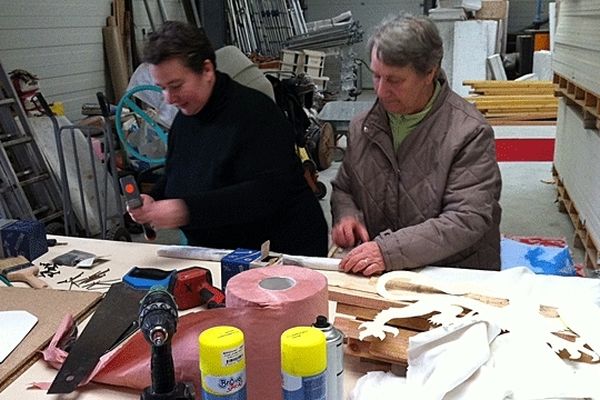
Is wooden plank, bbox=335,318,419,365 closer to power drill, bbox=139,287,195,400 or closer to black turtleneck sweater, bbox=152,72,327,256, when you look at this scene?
power drill, bbox=139,287,195,400

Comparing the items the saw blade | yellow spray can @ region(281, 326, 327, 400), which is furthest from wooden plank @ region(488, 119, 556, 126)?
yellow spray can @ region(281, 326, 327, 400)

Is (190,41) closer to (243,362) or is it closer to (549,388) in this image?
(243,362)

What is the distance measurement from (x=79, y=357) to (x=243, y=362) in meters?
0.48

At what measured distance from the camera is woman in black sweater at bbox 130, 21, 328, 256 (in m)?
1.94

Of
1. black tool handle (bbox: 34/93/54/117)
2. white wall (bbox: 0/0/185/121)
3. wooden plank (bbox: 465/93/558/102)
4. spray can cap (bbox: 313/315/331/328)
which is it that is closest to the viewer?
spray can cap (bbox: 313/315/331/328)

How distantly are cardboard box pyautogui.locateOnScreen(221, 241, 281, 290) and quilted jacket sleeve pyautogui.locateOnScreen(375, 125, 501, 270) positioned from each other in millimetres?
295

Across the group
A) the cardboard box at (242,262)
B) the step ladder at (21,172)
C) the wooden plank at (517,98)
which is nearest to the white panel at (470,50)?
the wooden plank at (517,98)

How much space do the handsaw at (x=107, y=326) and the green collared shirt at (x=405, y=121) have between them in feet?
2.59

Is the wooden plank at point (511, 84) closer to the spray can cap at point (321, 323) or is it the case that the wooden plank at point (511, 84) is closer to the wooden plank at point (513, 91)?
the wooden plank at point (513, 91)

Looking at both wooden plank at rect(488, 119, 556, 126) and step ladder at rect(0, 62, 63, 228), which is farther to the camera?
wooden plank at rect(488, 119, 556, 126)

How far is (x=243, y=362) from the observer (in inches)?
36.0

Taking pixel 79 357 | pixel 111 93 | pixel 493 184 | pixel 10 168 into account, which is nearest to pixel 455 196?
pixel 493 184

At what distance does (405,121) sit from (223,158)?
0.57m

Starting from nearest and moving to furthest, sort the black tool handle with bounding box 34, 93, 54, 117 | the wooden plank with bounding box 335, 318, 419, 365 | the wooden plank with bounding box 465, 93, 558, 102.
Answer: the wooden plank with bounding box 335, 318, 419, 365
the black tool handle with bounding box 34, 93, 54, 117
the wooden plank with bounding box 465, 93, 558, 102
